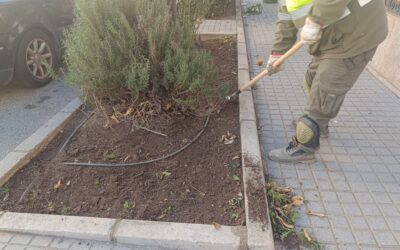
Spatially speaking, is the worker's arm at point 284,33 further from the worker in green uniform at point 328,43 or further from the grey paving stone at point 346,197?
the grey paving stone at point 346,197

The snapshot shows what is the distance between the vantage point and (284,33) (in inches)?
123

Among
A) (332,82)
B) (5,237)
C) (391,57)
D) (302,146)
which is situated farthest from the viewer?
(391,57)

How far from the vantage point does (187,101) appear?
3.30m

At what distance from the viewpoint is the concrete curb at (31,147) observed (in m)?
3.02

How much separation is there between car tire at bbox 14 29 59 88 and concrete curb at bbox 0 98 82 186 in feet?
3.17

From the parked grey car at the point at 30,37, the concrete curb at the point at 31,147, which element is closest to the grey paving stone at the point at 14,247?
the concrete curb at the point at 31,147

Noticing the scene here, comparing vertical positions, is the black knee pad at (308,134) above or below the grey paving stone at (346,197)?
above

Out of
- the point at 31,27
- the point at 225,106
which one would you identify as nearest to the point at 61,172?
the point at 225,106

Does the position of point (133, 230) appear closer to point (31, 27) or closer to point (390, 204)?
point (390, 204)

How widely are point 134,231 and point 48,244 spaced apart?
24.7 inches

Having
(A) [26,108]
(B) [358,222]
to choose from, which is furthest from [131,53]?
(B) [358,222]

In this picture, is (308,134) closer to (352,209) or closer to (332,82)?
(332,82)

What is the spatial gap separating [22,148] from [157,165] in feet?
4.42

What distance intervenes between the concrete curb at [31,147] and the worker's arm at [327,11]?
275cm
